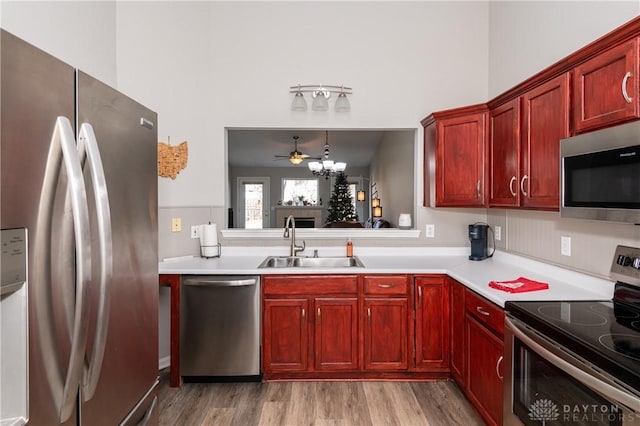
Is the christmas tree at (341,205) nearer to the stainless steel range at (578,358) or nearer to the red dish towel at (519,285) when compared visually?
the red dish towel at (519,285)

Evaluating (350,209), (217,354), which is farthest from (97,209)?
(350,209)

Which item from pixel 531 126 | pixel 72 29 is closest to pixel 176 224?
pixel 72 29

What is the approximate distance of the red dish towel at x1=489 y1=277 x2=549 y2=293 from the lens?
2.06 meters

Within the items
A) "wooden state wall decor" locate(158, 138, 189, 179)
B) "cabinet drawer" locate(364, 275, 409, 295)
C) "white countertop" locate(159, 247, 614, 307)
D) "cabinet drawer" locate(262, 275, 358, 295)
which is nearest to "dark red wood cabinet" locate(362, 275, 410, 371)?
"cabinet drawer" locate(364, 275, 409, 295)

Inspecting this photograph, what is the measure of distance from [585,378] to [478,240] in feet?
6.34

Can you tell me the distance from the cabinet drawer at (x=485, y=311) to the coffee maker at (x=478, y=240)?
0.84 m

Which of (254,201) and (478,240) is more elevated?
(254,201)

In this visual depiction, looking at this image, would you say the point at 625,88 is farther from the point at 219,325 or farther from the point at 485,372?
the point at 219,325

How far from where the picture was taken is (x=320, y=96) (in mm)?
3301

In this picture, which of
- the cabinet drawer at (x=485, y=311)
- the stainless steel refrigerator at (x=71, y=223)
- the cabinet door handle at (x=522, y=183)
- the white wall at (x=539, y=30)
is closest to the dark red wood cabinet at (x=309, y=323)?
the cabinet drawer at (x=485, y=311)

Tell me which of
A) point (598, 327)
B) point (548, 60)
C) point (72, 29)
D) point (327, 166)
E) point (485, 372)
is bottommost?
point (485, 372)

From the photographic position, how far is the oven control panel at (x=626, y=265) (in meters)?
1.77

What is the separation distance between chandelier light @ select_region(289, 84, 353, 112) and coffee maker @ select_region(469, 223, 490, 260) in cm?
149

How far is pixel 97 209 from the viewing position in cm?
106
